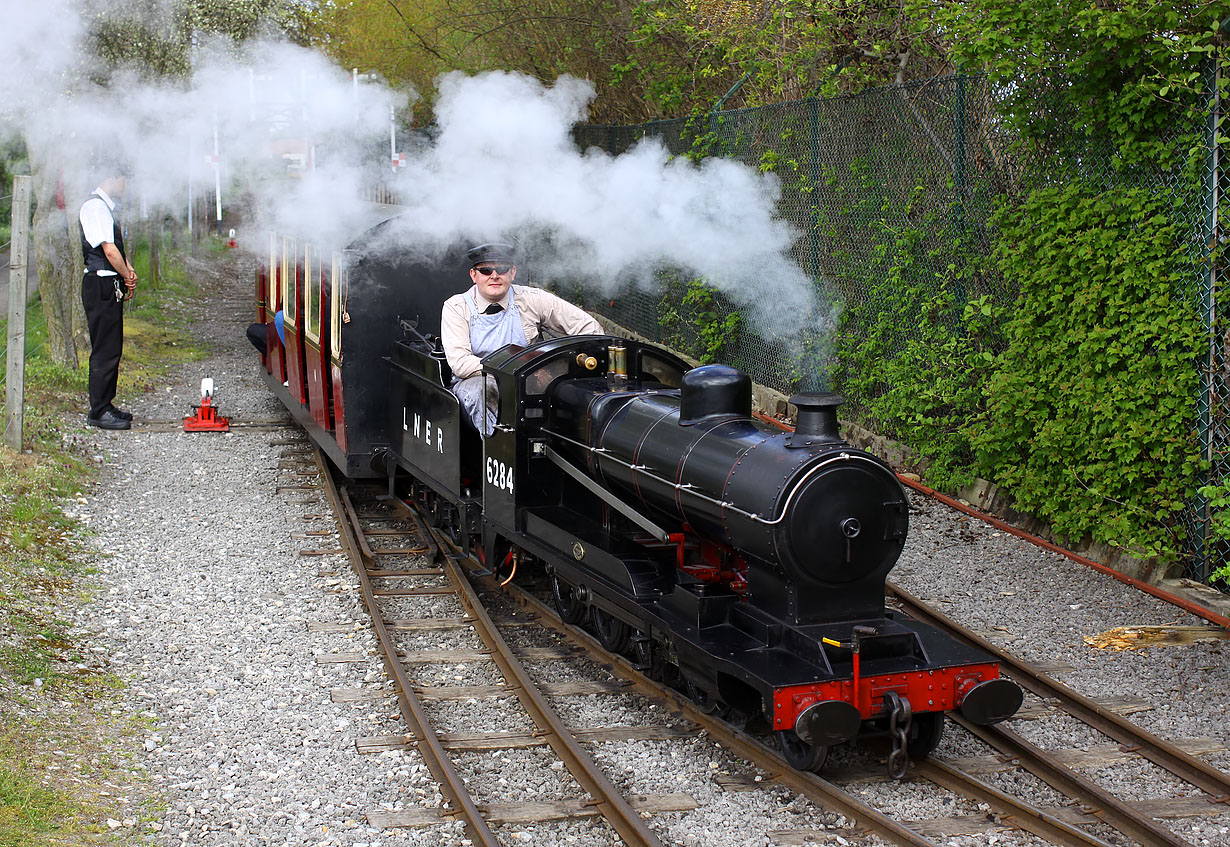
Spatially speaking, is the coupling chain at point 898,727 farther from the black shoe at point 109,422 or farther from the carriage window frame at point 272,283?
the black shoe at point 109,422

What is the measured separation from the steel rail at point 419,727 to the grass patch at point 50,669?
43.8 inches

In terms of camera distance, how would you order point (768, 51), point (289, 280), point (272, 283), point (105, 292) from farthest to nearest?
1. point (768, 51)
2. point (272, 283)
3. point (105, 292)
4. point (289, 280)

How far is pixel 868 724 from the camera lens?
15.9ft

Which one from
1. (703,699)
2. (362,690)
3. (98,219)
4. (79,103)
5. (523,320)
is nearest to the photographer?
(703,699)

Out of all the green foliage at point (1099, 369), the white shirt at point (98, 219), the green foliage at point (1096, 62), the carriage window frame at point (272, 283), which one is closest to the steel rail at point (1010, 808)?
the green foliage at point (1099, 369)

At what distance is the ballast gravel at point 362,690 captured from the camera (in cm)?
429

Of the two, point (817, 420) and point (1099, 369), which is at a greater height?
point (1099, 369)

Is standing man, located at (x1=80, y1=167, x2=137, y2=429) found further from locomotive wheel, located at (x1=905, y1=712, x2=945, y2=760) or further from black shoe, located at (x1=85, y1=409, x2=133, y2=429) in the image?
locomotive wheel, located at (x1=905, y1=712, x2=945, y2=760)

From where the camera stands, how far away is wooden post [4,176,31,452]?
905 centimetres

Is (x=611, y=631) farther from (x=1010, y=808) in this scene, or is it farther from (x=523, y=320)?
(x=523, y=320)

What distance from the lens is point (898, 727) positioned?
4.52 m

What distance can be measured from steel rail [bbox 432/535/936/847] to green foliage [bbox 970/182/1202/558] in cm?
298

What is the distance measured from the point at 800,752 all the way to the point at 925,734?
52 cm

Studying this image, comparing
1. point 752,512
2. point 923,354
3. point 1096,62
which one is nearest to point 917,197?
point 923,354
